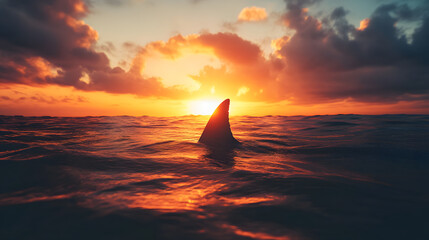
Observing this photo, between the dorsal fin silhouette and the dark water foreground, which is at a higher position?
the dorsal fin silhouette

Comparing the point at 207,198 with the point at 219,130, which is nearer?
the point at 207,198

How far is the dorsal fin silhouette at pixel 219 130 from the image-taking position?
22.5 ft

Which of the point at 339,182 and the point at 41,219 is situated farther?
the point at 339,182

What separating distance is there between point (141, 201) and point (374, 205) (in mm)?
3236

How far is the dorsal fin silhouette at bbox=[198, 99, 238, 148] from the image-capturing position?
Result: 686 cm

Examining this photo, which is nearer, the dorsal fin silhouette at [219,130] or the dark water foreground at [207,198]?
the dark water foreground at [207,198]

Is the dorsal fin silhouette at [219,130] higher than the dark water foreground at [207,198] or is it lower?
higher

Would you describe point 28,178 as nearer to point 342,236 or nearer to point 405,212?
point 342,236

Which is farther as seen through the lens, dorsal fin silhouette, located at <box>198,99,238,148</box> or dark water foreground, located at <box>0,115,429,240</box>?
dorsal fin silhouette, located at <box>198,99,238,148</box>

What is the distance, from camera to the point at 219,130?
721 centimetres

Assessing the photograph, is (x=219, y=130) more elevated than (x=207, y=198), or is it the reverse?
(x=219, y=130)

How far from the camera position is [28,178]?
3.68 m

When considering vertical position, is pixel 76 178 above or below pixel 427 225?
above

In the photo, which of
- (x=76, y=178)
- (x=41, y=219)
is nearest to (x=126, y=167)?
(x=76, y=178)
